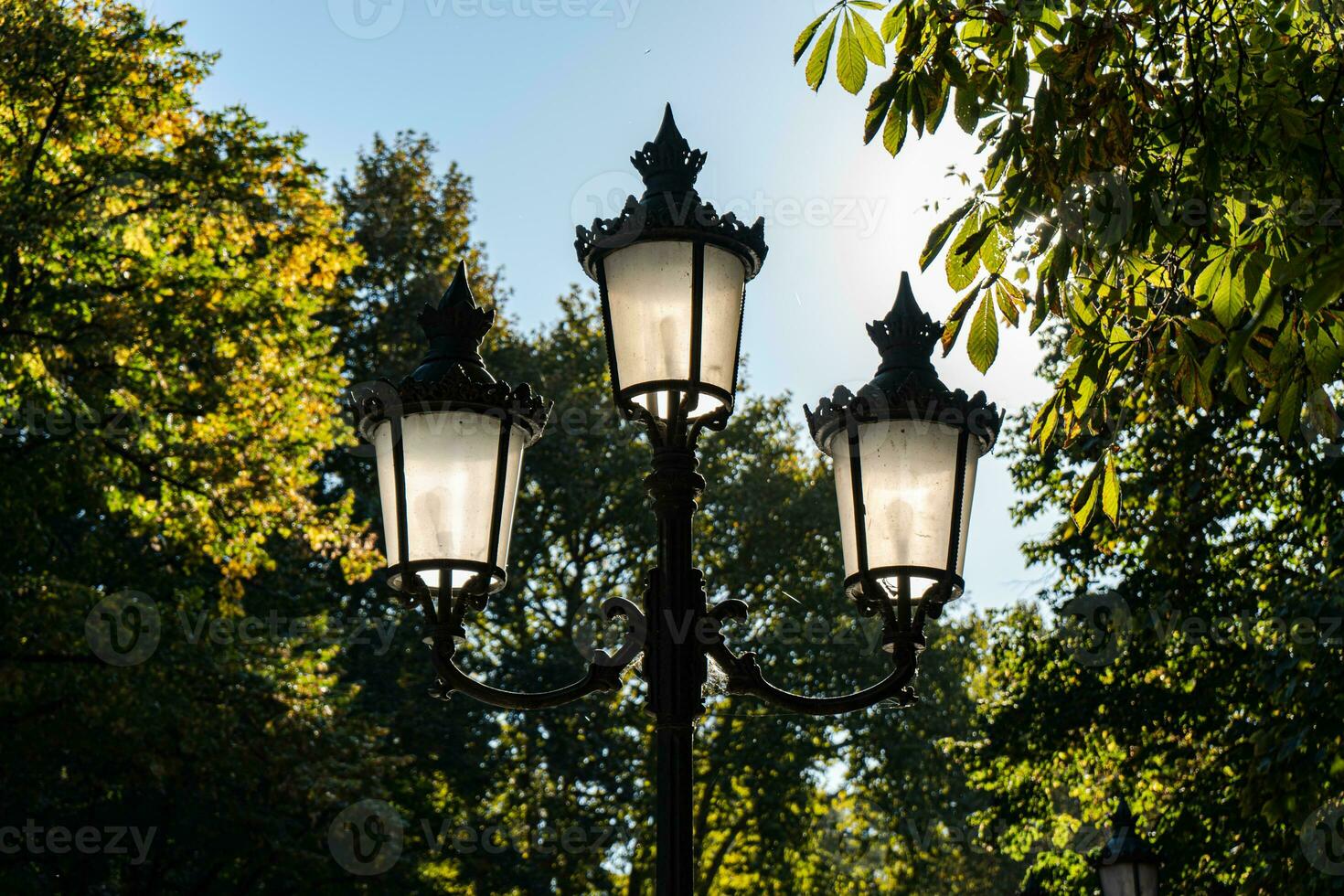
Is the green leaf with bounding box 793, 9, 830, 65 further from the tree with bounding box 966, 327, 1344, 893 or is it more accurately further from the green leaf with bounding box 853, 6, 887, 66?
the tree with bounding box 966, 327, 1344, 893

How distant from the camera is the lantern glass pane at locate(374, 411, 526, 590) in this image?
14.0 feet

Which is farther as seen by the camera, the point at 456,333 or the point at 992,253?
the point at 456,333

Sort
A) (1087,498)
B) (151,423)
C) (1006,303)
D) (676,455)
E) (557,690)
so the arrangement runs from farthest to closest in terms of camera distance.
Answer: (151,423), (1087,498), (1006,303), (676,455), (557,690)

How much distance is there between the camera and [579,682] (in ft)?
13.9

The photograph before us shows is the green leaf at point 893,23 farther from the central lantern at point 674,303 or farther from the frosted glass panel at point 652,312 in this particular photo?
the frosted glass panel at point 652,312

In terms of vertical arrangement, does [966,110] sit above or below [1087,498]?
above

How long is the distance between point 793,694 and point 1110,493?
1219 millimetres

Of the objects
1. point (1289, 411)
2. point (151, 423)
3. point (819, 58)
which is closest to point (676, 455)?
point (819, 58)

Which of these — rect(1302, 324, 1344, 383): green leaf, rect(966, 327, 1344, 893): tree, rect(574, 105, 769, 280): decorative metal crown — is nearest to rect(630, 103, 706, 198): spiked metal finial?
rect(574, 105, 769, 280): decorative metal crown

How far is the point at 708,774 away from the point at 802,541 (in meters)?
4.96

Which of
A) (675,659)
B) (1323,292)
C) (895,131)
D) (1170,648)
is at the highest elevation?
(1170,648)

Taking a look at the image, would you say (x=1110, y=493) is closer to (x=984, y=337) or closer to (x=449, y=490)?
(x=984, y=337)

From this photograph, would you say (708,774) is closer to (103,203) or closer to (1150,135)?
(103,203)

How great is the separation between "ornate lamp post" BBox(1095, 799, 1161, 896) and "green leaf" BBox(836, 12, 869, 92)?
31.5 ft
